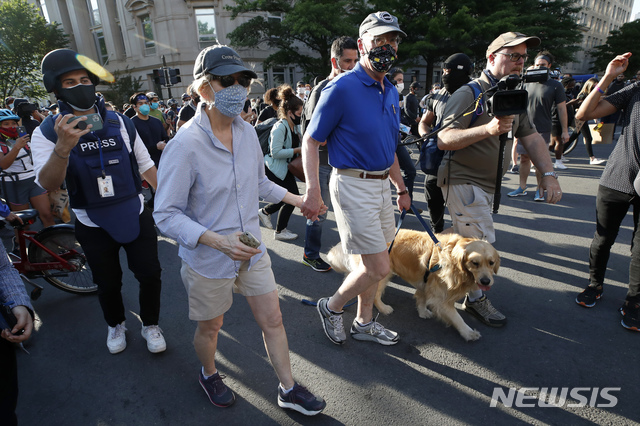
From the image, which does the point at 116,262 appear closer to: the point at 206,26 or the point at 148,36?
the point at 206,26

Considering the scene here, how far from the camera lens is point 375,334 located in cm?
303

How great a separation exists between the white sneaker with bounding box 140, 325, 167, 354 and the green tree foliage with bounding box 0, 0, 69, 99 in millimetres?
34282

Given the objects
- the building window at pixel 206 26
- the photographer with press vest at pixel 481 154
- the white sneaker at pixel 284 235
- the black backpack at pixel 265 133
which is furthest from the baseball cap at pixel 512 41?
the building window at pixel 206 26

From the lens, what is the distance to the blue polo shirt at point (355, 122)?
2402mm

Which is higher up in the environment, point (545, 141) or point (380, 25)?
point (380, 25)

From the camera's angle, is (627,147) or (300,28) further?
(300,28)

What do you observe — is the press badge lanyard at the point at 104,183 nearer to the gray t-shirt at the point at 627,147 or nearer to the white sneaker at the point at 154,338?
the white sneaker at the point at 154,338

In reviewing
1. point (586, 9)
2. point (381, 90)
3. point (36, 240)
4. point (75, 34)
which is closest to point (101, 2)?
point (75, 34)

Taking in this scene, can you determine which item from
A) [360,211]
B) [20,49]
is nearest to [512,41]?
[360,211]

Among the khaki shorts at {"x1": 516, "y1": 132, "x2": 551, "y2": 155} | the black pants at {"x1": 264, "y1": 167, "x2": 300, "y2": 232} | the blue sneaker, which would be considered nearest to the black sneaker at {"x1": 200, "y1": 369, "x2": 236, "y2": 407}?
the black pants at {"x1": 264, "y1": 167, "x2": 300, "y2": 232}

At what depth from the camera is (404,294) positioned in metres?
3.85

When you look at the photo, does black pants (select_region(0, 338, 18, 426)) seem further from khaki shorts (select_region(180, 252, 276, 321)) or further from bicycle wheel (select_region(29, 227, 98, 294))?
bicycle wheel (select_region(29, 227, 98, 294))

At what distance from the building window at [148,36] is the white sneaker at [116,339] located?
3683 centimetres

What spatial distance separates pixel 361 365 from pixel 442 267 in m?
1.05
